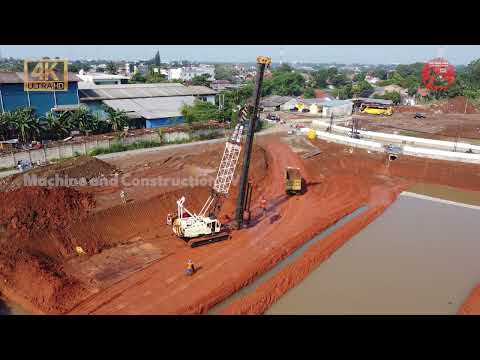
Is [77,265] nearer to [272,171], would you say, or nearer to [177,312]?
[177,312]

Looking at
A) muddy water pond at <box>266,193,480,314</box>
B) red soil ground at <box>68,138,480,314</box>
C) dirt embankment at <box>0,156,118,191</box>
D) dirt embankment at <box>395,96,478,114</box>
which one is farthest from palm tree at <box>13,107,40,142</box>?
dirt embankment at <box>395,96,478,114</box>

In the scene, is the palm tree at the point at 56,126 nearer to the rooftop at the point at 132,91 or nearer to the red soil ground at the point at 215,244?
the red soil ground at the point at 215,244

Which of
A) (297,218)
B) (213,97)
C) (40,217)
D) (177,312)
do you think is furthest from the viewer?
(213,97)

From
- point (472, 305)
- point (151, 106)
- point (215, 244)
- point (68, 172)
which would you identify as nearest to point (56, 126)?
point (68, 172)

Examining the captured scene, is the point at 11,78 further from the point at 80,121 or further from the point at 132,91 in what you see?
→ the point at 132,91

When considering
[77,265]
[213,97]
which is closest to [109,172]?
[77,265]

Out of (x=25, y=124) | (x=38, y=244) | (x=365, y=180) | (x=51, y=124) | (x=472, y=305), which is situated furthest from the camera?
(x=51, y=124)
